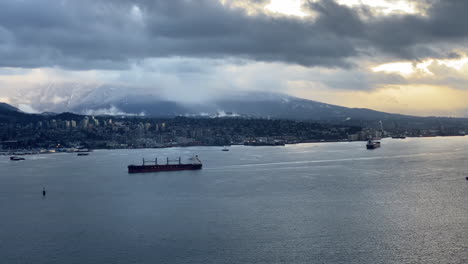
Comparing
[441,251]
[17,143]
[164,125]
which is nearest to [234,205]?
[441,251]

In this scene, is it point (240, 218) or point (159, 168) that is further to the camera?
point (159, 168)

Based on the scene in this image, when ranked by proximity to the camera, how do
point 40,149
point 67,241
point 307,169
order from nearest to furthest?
point 67,241 < point 307,169 < point 40,149

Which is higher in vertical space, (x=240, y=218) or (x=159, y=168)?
(x=159, y=168)

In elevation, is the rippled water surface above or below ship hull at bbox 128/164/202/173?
below

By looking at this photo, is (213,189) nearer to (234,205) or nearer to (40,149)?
(234,205)

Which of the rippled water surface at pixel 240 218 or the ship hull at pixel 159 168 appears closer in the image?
the rippled water surface at pixel 240 218

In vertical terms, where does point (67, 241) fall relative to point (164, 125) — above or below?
below

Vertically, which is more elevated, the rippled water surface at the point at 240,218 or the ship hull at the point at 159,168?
the ship hull at the point at 159,168

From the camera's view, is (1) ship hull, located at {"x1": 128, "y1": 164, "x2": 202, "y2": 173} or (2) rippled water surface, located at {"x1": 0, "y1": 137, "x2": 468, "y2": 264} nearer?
(2) rippled water surface, located at {"x1": 0, "y1": 137, "x2": 468, "y2": 264}
